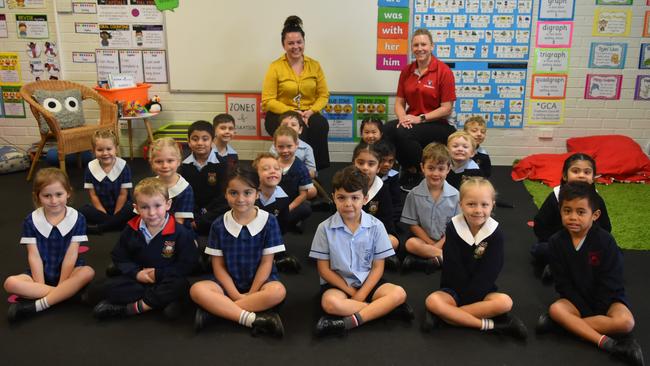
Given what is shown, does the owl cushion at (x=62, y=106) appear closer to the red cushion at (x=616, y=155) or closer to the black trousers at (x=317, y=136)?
the black trousers at (x=317, y=136)

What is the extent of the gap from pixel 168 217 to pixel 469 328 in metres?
Answer: 1.45

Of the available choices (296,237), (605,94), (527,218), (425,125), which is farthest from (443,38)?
(296,237)

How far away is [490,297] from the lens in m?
2.41

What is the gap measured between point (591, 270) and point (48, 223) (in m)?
2.43

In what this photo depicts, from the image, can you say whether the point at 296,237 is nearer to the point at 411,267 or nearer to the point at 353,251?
the point at 411,267

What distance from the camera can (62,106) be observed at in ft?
16.0

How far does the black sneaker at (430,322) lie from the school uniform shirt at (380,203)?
33.0 inches

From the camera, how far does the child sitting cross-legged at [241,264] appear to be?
2.42 meters

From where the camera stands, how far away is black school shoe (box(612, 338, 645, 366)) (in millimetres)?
2109

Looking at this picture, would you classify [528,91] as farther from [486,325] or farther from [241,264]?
[241,264]

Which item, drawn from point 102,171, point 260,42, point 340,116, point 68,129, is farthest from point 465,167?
point 68,129

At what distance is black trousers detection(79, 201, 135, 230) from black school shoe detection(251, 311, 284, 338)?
1604mm

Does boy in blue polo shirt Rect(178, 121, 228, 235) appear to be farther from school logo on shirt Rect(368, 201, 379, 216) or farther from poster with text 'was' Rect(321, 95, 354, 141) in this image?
poster with text 'was' Rect(321, 95, 354, 141)

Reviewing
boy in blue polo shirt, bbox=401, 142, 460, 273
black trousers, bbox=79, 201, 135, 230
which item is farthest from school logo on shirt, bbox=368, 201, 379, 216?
black trousers, bbox=79, 201, 135, 230
